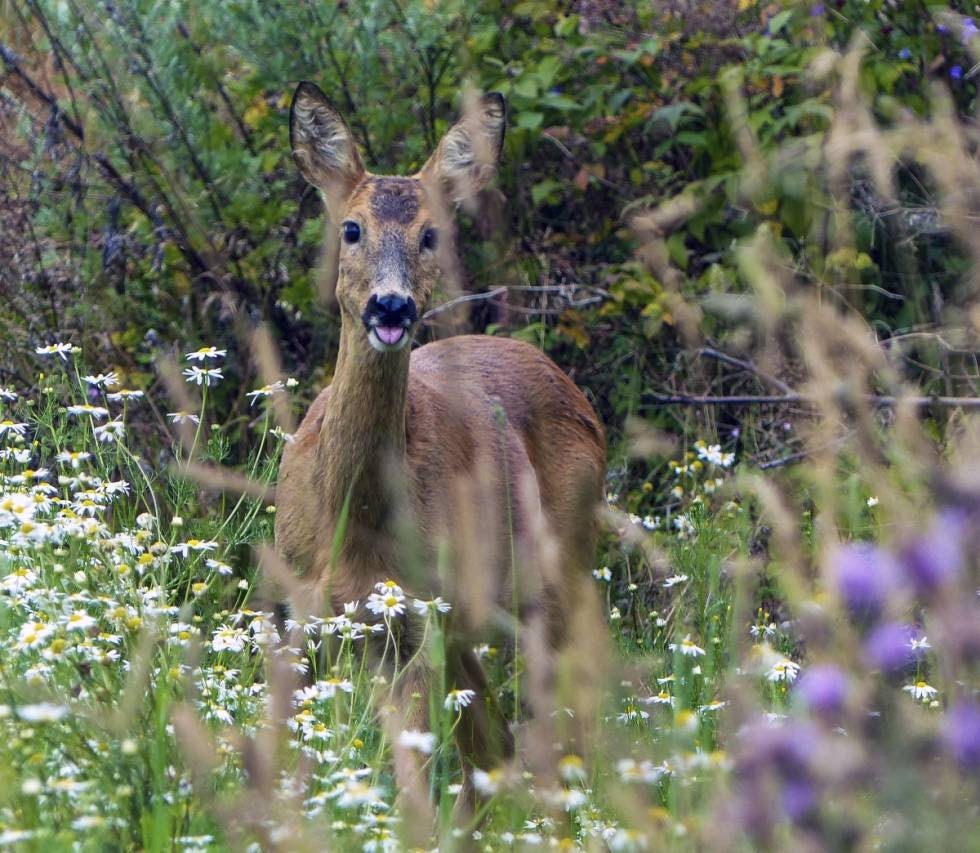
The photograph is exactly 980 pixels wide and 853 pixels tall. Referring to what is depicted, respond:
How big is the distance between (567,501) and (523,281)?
1386 millimetres

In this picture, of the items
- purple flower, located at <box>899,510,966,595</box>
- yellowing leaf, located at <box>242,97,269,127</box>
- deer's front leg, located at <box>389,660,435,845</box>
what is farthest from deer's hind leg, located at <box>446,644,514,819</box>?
purple flower, located at <box>899,510,966,595</box>

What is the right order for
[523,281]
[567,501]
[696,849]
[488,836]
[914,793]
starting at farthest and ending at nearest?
[523,281]
[567,501]
[488,836]
[696,849]
[914,793]

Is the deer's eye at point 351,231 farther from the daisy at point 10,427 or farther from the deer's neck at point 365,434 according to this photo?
the daisy at point 10,427

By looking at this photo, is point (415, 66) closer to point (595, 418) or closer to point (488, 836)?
point (595, 418)

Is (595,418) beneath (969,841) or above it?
beneath

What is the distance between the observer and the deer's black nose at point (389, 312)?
15.5ft

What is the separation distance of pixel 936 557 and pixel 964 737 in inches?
7.3

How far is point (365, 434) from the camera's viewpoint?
16.0 feet

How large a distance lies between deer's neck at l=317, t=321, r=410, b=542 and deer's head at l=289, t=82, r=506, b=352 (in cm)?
11

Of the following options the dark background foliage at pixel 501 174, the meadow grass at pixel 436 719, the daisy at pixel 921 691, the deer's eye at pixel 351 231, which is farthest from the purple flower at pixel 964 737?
the dark background foliage at pixel 501 174

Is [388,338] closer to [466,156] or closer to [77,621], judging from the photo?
[466,156]

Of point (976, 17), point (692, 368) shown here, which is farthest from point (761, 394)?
point (976, 17)

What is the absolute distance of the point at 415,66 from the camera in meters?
6.93

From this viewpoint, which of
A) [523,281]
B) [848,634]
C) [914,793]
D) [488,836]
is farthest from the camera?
[523,281]
